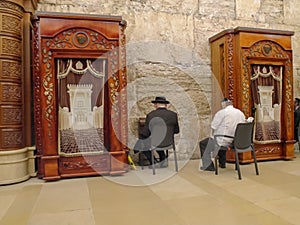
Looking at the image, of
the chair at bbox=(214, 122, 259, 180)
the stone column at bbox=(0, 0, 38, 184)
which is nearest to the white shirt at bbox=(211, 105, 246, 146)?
the chair at bbox=(214, 122, 259, 180)

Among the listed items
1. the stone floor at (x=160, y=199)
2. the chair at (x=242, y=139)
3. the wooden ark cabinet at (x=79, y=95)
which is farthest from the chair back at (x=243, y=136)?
the wooden ark cabinet at (x=79, y=95)

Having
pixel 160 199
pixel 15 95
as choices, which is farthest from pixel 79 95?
pixel 160 199

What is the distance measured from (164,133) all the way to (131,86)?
49.5 inches

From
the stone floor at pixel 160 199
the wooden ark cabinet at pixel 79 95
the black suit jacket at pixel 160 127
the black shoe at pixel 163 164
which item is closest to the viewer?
the stone floor at pixel 160 199

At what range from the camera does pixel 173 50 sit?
5.57 metres

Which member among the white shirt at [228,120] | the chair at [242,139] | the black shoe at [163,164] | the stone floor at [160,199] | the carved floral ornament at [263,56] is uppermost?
the carved floral ornament at [263,56]

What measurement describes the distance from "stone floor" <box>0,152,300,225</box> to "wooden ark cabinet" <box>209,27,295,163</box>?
0.87 m

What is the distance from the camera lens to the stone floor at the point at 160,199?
2639 mm

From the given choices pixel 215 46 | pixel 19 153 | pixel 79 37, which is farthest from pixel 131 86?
pixel 19 153

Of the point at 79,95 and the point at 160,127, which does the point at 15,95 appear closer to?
the point at 79,95

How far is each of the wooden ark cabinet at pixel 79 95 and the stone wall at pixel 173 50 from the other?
36.2 inches

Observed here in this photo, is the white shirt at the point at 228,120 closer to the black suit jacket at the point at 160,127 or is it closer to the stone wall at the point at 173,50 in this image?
the black suit jacket at the point at 160,127

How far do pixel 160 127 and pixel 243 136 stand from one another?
1269mm

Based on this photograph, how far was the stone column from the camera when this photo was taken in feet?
12.9
